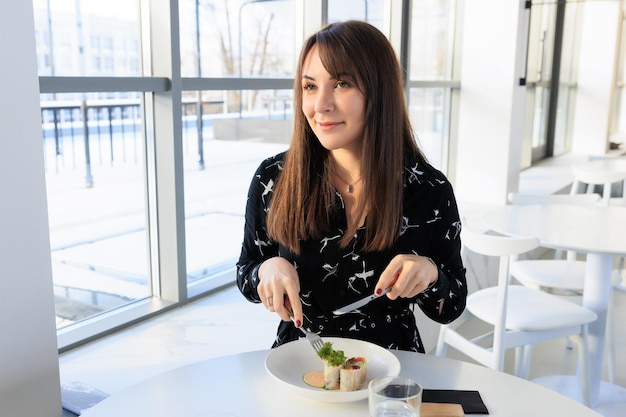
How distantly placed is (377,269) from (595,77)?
6.02m

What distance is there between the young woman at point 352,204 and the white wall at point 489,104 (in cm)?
277

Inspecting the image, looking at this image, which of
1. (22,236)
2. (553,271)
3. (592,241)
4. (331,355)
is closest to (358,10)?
(553,271)

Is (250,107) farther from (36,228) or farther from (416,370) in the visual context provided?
(416,370)

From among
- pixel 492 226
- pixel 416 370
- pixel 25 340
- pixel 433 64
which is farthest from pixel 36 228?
pixel 433 64

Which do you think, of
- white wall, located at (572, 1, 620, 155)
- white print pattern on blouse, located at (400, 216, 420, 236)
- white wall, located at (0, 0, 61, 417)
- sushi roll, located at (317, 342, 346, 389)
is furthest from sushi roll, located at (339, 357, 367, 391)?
white wall, located at (572, 1, 620, 155)

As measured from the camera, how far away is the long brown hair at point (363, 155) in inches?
48.7

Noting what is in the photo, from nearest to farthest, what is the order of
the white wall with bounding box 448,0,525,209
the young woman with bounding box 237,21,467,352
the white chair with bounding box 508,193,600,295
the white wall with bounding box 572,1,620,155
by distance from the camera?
the young woman with bounding box 237,21,467,352 < the white chair with bounding box 508,193,600,295 < the white wall with bounding box 448,0,525,209 < the white wall with bounding box 572,1,620,155

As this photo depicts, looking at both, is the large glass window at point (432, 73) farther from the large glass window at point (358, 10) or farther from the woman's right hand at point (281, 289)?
the woman's right hand at point (281, 289)

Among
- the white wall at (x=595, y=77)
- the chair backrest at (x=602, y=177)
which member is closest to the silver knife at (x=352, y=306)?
the chair backrest at (x=602, y=177)

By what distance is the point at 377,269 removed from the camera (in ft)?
4.31

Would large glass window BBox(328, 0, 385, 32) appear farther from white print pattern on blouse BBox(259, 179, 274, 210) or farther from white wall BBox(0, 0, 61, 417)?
white wall BBox(0, 0, 61, 417)

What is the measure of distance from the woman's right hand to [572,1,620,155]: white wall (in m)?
6.09

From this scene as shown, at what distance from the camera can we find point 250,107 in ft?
8.41

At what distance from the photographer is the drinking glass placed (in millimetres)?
885
